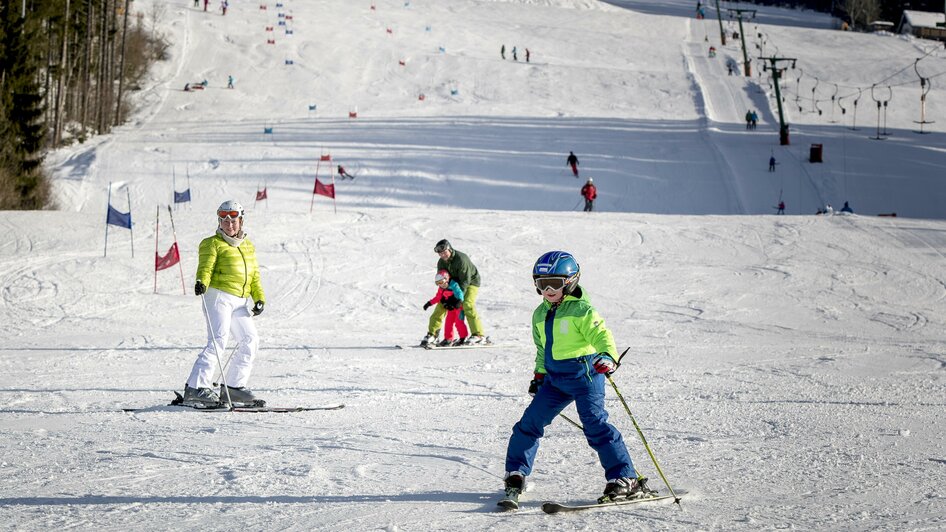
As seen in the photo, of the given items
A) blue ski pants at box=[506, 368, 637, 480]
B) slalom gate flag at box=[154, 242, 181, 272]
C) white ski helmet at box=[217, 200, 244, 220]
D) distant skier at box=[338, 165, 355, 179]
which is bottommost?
slalom gate flag at box=[154, 242, 181, 272]

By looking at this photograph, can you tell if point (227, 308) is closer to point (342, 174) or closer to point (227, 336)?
point (227, 336)

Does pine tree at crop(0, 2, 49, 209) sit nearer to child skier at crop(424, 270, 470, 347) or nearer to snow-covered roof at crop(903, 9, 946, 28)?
child skier at crop(424, 270, 470, 347)

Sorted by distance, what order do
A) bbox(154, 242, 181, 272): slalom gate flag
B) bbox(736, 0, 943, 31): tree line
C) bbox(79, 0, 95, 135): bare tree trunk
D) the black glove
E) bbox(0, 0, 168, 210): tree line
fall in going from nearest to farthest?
→ 1. the black glove
2. bbox(154, 242, 181, 272): slalom gate flag
3. bbox(0, 0, 168, 210): tree line
4. bbox(79, 0, 95, 135): bare tree trunk
5. bbox(736, 0, 943, 31): tree line

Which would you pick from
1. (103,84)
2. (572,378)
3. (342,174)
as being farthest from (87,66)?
(572,378)

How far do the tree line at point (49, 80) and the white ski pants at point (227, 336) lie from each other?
18.5m

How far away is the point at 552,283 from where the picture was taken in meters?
5.50

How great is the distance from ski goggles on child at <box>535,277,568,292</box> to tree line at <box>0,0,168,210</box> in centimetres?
2212

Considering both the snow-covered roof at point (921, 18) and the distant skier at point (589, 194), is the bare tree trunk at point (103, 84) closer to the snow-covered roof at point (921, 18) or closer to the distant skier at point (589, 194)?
the distant skier at point (589, 194)

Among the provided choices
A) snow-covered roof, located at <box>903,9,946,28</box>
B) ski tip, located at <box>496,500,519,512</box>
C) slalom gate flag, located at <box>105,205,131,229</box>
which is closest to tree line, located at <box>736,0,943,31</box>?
snow-covered roof, located at <box>903,9,946,28</box>

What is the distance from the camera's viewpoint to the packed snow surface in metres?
5.84

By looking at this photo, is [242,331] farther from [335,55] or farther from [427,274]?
[335,55]

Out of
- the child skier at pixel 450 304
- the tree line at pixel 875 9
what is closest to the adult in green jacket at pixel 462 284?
the child skier at pixel 450 304

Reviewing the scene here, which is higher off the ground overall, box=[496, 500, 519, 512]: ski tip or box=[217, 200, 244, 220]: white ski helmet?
box=[217, 200, 244, 220]: white ski helmet

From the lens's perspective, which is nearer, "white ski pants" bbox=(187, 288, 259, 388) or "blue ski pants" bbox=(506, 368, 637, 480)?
"blue ski pants" bbox=(506, 368, 637, 480)
